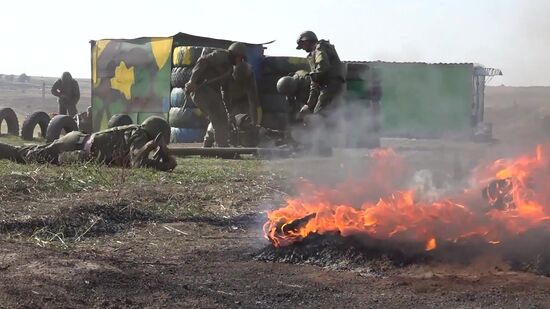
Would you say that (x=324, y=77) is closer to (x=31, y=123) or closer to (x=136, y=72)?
(x=136, y=72)

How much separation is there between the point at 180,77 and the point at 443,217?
46.2 ft

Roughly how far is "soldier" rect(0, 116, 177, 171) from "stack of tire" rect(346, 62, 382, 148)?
460 centimetres

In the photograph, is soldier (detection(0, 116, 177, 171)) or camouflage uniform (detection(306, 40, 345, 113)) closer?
soldier (detection(0, 116, 177, 171))

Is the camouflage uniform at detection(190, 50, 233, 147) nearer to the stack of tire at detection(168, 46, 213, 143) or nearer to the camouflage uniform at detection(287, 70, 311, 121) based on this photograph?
the camouflage uniform at detection(287, 70, 311, 121)

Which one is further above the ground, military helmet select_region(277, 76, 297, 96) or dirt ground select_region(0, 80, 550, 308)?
military helmet select_region(277, 76, 297, 96)

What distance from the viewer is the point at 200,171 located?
408 inches

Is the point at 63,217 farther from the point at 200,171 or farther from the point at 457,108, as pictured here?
the point at 457,108

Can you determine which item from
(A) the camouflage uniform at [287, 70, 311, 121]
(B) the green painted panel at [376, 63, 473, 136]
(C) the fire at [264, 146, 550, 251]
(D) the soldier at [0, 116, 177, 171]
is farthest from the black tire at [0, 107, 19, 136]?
(C) the fire at [264, 146, 550, 251]

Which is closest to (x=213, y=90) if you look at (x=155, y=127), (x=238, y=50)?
(x=238, y=50)

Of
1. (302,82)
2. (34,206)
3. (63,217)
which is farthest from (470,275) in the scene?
(302,82)

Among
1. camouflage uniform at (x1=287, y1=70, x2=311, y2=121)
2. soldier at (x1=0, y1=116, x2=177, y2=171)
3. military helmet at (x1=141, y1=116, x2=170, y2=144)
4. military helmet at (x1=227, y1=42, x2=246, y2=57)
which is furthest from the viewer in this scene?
military helmet at (x1=227, y1=42, x2=246, y2=57)

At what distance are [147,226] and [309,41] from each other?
740cm

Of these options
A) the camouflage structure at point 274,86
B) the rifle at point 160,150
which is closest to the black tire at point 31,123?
the camouflage structure at point 274,86

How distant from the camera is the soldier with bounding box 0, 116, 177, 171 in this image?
32.4ft
